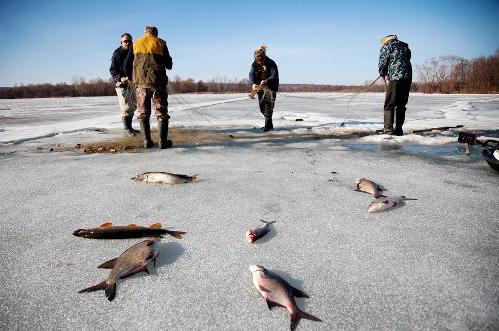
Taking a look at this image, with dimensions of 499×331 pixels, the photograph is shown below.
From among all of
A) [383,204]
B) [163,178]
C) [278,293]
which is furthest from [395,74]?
[278,293]

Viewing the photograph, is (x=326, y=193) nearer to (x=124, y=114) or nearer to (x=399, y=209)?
(x=399, y=209)

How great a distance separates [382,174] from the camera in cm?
372

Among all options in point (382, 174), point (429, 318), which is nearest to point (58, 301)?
point (429, 318)

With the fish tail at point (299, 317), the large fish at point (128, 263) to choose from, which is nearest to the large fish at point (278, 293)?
the fish tail at point (299, 317)

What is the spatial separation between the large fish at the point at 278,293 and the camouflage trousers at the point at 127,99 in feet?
19.5

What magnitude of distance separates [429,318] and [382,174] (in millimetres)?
2482

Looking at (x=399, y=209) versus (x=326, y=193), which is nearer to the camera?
(x=399, y=209)

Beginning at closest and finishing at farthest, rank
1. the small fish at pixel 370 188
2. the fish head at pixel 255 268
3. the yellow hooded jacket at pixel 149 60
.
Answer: the fish head at pixel 255 268
the small fish at pixel 370 188
the yellow hooded jacket at pixel 149 60

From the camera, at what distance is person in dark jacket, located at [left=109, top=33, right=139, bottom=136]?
20.7 feet

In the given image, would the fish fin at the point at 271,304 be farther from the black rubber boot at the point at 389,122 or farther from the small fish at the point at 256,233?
the black rubber boot at the point at 389,122

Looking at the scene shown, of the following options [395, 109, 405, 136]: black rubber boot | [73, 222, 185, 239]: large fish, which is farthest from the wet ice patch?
[73, 222, 185, 239]: large fish

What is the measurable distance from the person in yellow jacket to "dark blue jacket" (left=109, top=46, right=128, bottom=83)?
1506 mm

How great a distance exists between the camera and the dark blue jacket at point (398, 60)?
6242 mm

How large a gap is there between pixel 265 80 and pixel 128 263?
6.34 meters
